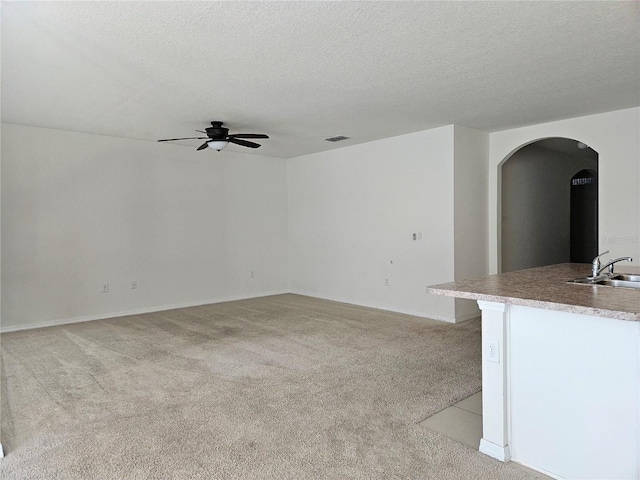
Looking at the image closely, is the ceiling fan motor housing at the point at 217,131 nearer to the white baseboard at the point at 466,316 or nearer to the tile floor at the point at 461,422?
the white baseboard at the point at 466,316

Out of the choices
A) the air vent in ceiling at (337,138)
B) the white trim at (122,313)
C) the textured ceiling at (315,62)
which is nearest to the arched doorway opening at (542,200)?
the textured ceiling at (315,62)

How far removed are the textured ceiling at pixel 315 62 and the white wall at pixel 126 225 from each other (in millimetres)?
726

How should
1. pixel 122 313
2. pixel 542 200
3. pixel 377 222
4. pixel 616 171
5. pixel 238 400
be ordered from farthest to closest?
pixel 542 200 → pixel 377 222 → pixel 122 313 → pixel 616 171 → pixel 238 400

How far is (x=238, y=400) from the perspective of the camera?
9.98 feet

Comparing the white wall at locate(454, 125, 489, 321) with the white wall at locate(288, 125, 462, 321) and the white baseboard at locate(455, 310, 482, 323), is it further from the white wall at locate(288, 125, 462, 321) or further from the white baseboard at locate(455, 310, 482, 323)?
the white wall at locate(288, 125, 462, 321)

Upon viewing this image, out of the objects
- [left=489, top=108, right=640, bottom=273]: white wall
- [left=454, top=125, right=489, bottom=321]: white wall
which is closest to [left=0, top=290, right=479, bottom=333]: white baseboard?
[left=454, top=125, right=489, bottom=321]: white wall

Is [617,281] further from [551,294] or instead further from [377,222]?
[377,222]

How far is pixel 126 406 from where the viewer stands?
297 centimetres

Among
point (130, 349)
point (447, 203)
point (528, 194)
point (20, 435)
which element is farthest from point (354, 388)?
point (528, 194)

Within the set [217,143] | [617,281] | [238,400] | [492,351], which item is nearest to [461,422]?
[492,351]

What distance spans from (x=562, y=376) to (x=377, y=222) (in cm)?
447

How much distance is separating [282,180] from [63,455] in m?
6.12

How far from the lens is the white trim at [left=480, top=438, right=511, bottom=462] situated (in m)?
2.24

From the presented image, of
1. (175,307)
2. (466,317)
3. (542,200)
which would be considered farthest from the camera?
(542,200)
